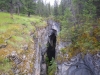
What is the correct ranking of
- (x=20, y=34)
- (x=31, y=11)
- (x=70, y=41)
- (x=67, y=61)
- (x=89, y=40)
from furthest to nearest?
→ (x=31, y=11) < (x=70, y=41) < (x=67, y=61) < (x=89, y=40) < (x=20, y=34)

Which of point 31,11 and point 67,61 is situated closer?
point 67,61

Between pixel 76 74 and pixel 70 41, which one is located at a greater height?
pixel 70 41

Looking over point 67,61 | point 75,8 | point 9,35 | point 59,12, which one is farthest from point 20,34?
point 59,12

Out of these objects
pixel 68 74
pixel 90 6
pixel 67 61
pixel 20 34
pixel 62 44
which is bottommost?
pixel 68 74

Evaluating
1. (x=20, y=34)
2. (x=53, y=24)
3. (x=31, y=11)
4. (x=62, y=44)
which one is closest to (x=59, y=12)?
(x=53, y=24)

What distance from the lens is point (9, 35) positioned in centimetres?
1734

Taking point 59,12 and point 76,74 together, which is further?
point 59,12

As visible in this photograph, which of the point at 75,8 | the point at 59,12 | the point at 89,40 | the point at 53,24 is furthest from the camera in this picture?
the point at 59,12

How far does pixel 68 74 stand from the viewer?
1046 inches

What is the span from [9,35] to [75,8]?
20.9m

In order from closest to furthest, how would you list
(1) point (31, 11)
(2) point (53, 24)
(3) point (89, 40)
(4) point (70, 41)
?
1. (3) point (89, 40)
2. (4) point (70, 41)
3. (1) point (31, 11)
4. (2) point (53, 24)

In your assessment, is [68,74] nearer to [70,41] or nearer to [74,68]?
[74,68]

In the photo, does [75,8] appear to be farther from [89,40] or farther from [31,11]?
[31,11]

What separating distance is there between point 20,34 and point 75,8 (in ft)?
62.4
